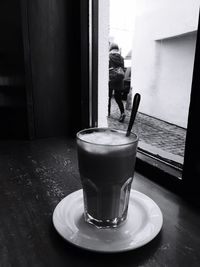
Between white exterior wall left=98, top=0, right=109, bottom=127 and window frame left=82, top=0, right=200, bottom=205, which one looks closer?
window frame left=82, top=0, right=200, bottom=205

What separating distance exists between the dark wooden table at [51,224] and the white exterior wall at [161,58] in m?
0.98

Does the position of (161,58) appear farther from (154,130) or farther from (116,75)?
(154,130)

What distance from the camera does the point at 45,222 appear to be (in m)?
0.57

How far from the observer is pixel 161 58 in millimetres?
2217

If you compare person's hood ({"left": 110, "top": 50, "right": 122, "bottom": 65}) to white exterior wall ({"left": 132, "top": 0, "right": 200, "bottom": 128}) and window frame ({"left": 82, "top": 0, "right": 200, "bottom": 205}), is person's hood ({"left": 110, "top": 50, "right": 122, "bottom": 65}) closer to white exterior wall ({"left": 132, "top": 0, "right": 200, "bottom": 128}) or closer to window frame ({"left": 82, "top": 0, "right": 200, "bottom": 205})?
white exterior wall ({"left": 132, "top": 0, "right": 200, "bottom": 128})

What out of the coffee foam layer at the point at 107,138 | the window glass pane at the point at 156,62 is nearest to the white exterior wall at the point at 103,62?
the window glass pane at the point at 156,62

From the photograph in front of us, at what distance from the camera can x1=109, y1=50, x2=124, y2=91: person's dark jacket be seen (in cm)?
226

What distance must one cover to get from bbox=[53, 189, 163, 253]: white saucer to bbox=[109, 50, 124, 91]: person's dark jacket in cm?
185

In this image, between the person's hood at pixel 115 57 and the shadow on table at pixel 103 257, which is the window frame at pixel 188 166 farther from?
the person's hood at pixel 115 57

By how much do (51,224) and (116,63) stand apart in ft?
6.84

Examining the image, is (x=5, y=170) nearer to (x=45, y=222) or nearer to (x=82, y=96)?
(x=45, y=222)

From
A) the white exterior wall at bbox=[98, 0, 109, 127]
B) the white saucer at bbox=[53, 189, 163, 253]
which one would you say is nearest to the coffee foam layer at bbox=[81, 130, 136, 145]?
the white saucer at bbox=[53, 189, 163, 253]

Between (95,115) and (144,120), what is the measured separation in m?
1.30

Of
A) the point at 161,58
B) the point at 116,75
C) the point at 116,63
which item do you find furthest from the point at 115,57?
the point at 161,58
